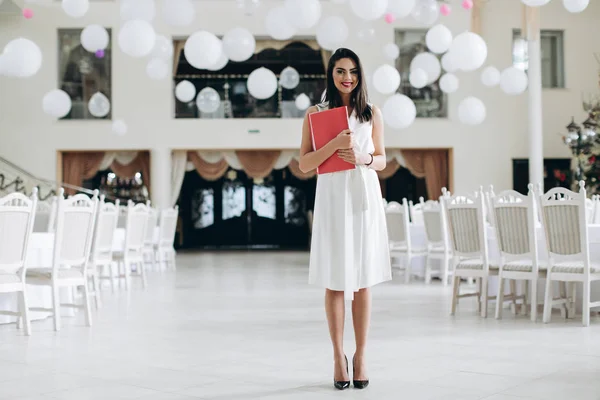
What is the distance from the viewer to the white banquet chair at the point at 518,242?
5.70m

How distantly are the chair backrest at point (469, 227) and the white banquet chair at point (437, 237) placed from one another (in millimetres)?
2665

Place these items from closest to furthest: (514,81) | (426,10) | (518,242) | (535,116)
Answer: (518,242), (514,81), (426,10), (535,116)

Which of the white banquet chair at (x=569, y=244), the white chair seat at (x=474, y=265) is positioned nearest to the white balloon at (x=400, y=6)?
the white chair seat at (x=474, y=265)

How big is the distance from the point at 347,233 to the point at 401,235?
22.1 ft

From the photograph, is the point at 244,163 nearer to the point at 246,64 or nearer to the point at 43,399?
the point at 246,64

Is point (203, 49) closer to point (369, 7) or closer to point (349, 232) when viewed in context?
point (369, 7)

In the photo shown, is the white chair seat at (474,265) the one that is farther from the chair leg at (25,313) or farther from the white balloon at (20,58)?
the white balloon at (20,58)

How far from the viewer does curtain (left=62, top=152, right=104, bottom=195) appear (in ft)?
58.5

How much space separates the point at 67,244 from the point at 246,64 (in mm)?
12987

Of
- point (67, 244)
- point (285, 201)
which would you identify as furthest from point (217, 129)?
point (67, 244)

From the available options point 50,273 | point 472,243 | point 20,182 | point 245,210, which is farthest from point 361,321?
point 245,210

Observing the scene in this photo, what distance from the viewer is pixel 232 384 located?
3475 mm

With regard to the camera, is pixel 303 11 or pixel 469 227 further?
pixel 303 11

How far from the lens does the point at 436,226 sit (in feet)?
30.8
